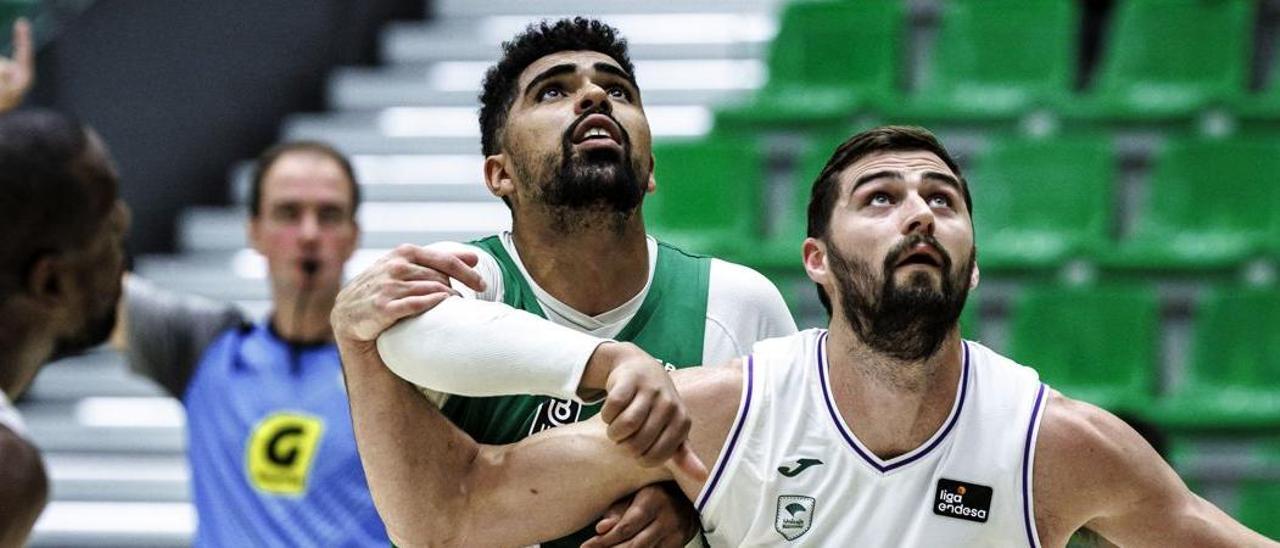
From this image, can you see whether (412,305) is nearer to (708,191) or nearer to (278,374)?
(278,374)

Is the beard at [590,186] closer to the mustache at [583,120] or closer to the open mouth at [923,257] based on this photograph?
the mustache at [583,120]

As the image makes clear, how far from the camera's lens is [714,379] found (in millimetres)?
3428

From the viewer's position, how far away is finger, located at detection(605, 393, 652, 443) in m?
2.83

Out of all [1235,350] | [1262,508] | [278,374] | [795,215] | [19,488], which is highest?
[19,488]

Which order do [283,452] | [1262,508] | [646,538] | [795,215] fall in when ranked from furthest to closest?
1. [795,215]
2. [1262,508]
3. [283,452]
4. [646,538]

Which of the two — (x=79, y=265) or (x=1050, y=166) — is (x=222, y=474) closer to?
(x=79, y=265)

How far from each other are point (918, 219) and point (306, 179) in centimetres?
219

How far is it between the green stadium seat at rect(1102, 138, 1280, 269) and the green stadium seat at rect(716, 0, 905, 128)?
1221 mm

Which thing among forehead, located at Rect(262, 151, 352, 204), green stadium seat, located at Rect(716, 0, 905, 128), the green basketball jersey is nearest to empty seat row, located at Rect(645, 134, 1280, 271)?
green stadium seat, located at Rect(716, 0, 905, 128)

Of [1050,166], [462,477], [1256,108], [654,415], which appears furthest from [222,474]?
[1256,108]

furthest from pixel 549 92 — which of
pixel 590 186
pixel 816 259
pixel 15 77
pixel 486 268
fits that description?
pixel 15 77

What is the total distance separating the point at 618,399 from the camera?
2.84 m

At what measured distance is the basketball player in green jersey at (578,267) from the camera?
11.0 feet

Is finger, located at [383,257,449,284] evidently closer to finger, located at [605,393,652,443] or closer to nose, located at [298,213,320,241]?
finger, located at [605,393,652,443]
